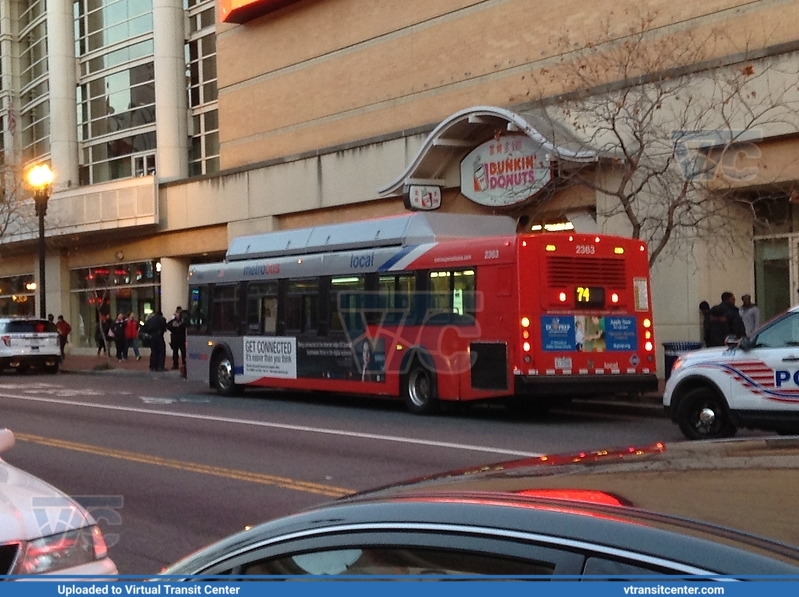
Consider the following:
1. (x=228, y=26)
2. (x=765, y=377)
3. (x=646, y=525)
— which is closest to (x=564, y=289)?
(x=765, y=377)

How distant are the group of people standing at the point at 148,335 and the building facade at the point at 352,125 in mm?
1610

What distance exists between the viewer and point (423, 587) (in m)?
2.48

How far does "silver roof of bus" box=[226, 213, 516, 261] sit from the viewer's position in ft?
61.7

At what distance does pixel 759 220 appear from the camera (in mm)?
21156

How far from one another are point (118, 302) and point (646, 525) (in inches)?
1669

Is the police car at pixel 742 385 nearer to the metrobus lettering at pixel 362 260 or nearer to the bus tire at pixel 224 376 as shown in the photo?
the metrobus lettering at pixel 362 260

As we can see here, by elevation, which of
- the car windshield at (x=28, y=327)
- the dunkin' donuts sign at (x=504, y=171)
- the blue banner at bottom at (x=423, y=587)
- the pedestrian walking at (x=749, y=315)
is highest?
the dunkin' donuts sign at (x=504, y=171)

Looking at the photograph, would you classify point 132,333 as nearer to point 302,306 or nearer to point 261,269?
point 261,269

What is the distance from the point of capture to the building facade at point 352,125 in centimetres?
2109

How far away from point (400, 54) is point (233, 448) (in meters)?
16.8

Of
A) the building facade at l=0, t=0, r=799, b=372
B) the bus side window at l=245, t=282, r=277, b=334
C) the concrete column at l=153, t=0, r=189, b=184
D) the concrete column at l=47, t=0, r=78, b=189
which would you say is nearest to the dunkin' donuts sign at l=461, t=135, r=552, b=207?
the building facade at l=0, t=0, r=799, b=372

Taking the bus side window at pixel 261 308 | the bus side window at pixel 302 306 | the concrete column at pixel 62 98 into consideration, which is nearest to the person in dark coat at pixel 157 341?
the bus side window at pixel 261 308

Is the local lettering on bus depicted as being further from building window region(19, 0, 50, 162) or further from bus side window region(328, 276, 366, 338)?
building window region(19, 0, 50, 162)

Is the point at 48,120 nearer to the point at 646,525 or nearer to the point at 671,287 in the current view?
the point at 671,287
